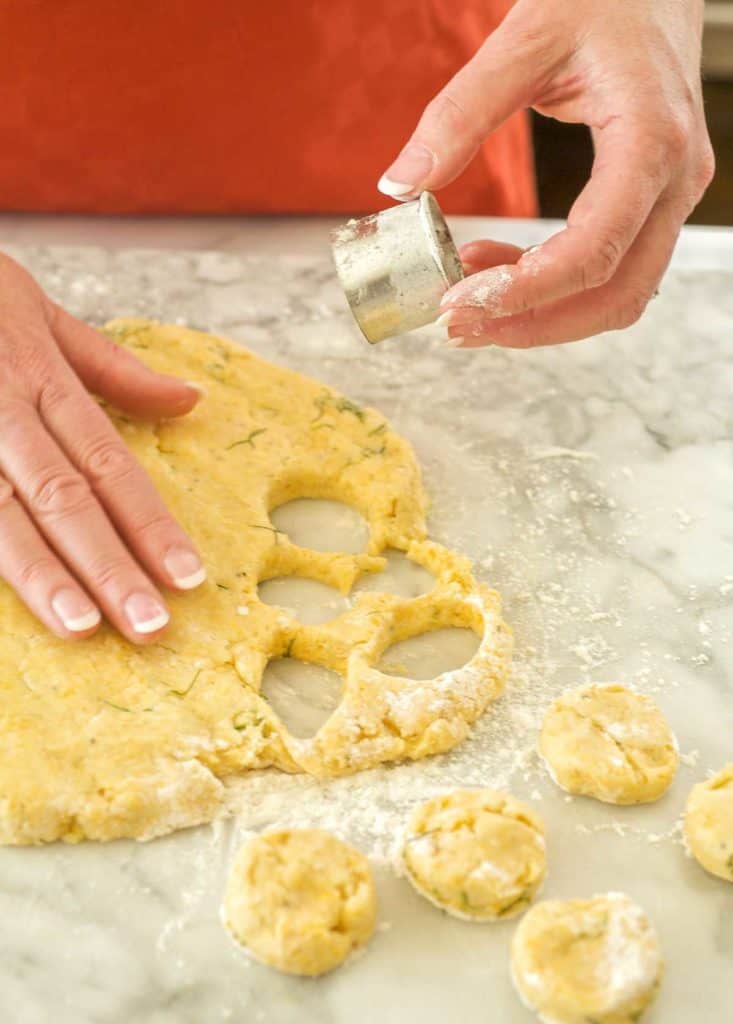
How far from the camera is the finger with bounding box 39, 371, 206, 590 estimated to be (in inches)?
66.6

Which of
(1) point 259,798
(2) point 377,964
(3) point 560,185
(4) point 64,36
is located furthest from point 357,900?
(3) point 560,185

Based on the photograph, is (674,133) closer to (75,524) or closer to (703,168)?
(703,168)

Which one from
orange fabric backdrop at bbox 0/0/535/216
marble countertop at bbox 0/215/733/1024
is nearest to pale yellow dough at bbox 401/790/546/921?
marble countertop at bbox 0/215/733/1024

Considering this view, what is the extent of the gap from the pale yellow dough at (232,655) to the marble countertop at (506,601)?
0.15 feet

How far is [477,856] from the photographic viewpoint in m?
1.38

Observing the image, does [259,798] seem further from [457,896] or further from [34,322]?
[34,322]

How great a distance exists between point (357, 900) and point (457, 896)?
4.6 inches

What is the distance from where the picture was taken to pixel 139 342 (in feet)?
7.20

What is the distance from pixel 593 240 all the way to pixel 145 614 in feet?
2.48

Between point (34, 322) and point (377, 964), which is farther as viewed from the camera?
point (34, 322)

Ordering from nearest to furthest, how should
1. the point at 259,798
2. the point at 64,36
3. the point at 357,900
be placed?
the point at 357,900 < the point at 259,798 < the point at 64,36

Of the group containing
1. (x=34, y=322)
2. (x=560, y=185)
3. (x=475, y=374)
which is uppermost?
(x=34, y=322)

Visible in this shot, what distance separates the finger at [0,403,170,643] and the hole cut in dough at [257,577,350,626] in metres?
0.23

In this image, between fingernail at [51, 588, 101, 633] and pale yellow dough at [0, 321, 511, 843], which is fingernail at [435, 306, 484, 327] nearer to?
pale yellow dough at [0, 321, 511, 843]
